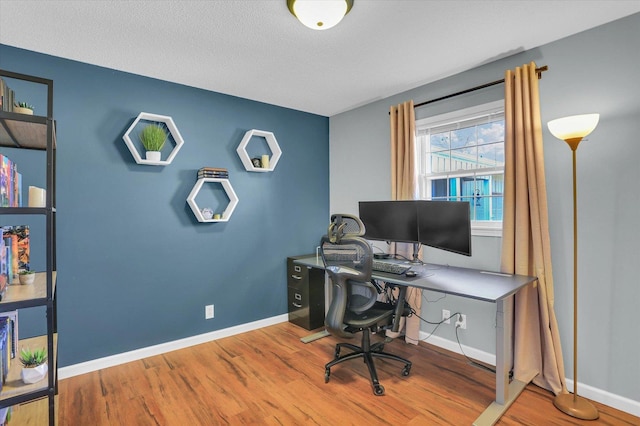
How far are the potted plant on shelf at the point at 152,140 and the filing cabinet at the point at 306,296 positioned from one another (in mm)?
1720

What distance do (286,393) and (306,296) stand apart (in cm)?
126

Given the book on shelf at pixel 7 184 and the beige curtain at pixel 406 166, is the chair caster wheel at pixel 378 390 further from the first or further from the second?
the book on shelf at pixel 7 184

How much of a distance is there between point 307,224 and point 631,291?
114 inches

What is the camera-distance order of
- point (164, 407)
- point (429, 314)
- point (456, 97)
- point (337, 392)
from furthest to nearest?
1. point (429, 314)
2. point (456, 97)
3. point (337, 392)
4. point (164, 407)

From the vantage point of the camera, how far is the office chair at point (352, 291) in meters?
2.29

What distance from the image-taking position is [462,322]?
284 centimetres

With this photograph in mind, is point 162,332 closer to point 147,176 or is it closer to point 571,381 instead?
point 147,176

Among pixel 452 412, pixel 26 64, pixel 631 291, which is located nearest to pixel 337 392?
pixel 452 412

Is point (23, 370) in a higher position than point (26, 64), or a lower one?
lower

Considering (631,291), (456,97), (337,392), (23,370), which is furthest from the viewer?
(456,97)

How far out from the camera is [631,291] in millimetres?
2031

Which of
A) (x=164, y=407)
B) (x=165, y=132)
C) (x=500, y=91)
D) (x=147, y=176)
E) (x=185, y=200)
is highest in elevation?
(x=500, y=91)

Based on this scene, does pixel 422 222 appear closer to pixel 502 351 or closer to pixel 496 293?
pixel 496 293

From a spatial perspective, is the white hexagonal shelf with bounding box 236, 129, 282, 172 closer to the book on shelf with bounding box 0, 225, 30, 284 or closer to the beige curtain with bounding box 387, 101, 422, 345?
the beige curtain with bounding box 387, 101, 422, 345
